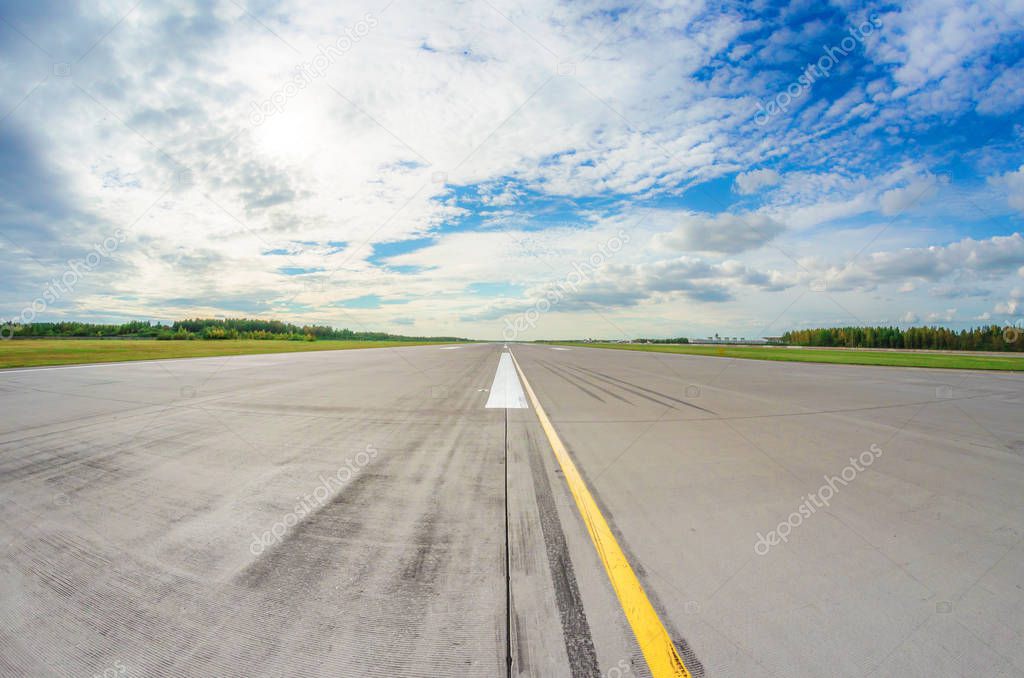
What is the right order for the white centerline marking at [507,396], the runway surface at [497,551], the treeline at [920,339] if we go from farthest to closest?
1. the treeline at [920,339]
2. the white centerline marking at [507,396]
3. the runway surface at [497,551]

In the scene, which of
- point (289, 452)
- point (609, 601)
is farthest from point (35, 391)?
point (609, 601)

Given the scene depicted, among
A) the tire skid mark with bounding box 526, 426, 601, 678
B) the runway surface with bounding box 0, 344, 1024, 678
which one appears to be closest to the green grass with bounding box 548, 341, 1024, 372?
the runway surface with bounding box 0, 344, 1024, 678

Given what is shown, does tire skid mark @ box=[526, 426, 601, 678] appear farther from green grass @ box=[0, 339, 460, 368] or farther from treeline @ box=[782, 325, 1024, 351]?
treeline @ box=[782, 325, 1024, 351]

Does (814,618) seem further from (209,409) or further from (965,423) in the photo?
(209,409)

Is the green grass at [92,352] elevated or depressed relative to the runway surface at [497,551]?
elevated

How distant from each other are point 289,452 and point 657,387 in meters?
11.3

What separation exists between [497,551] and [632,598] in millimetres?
985

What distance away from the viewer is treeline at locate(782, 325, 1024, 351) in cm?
6118

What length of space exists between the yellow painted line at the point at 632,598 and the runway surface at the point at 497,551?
36 millimetres

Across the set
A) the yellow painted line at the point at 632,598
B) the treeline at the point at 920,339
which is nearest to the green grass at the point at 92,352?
the yellow painted line at the point at 632,598

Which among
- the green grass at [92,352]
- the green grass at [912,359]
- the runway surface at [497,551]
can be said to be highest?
the green grass at [92,352]

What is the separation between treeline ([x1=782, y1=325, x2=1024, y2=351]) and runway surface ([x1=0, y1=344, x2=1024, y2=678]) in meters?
75.8

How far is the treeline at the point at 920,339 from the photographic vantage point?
201 feet

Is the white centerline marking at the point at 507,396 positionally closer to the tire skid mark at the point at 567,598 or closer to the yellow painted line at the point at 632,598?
the yellow painted line at the point at 632,598
